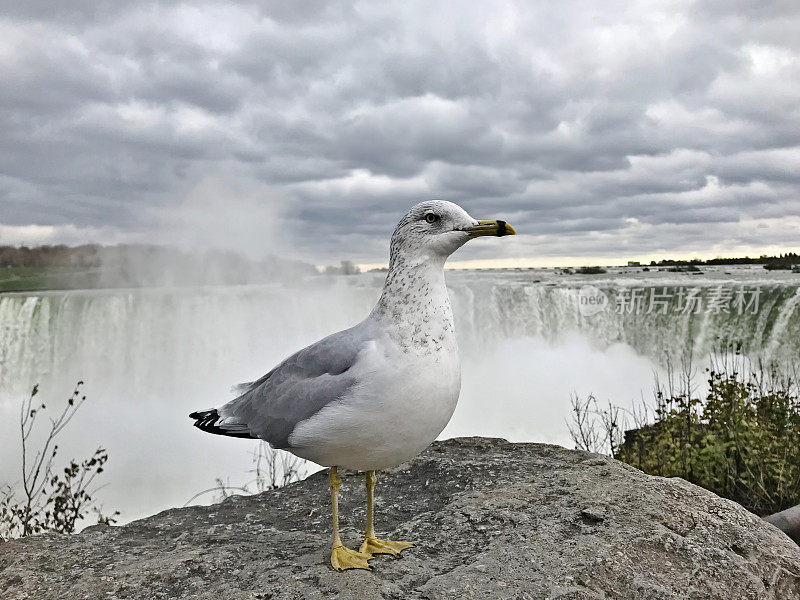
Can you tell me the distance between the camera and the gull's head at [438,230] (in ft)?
9.95

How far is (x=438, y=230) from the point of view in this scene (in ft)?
10.0

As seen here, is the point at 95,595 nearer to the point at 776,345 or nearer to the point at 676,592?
the point at 676,592

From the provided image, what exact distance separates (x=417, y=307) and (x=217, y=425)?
1.32 meters

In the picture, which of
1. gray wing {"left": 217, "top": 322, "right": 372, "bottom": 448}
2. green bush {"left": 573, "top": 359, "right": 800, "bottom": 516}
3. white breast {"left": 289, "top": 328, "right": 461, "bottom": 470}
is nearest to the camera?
white breast {"left": 289, "top": 328, "right": 461, "bottom": 470}

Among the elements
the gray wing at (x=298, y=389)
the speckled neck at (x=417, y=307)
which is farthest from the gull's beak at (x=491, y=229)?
the gray wing at (x=298, y=389)

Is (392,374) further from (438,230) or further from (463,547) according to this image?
(463,547)

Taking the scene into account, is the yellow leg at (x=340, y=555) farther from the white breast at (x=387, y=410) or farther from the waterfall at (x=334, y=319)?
the waterfall at (x=334, y=319)

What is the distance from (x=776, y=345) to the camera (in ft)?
49.3

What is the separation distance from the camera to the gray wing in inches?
122

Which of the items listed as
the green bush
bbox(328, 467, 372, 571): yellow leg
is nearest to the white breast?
bbox(328, 467, 372, 571): yellow leg

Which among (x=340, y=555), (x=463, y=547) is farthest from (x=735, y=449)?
(x=340, y=555)

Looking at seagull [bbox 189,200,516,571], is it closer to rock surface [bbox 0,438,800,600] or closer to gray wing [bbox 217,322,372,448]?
gray wing [bbox 217,322,372,448]

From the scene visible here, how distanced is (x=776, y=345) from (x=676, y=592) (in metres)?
13.8

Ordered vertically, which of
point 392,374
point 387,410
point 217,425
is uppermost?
point 392,374
